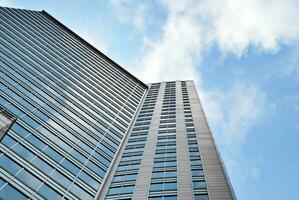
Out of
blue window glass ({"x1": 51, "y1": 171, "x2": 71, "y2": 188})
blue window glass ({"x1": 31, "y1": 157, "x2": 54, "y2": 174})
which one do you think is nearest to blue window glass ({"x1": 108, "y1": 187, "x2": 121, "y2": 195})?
blue window glass ({"x1": 51, "y1": 171, "x2": 71, "y2": 188})

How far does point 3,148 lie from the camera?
30016mm

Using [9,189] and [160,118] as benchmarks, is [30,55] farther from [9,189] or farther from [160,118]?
[9,189]

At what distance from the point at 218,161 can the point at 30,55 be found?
33.6 m

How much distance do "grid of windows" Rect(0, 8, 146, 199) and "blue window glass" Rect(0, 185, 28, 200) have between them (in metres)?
A: 0.09

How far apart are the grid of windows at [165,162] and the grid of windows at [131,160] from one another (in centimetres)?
206

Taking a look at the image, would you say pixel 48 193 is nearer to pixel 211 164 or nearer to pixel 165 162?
pixel 165 162

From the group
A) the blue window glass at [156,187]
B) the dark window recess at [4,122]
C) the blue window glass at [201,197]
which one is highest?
the blue window glass at [156,187]

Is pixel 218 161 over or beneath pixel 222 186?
over

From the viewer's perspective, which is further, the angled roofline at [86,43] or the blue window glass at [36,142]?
the angled roofline at [86,43]

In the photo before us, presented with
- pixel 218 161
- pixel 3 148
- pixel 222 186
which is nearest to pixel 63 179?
pixel 3 148

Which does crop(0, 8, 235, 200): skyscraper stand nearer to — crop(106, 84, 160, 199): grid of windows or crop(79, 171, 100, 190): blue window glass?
crop(79, 171, 100, 190): blue window glass

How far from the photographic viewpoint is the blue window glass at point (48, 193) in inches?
1143

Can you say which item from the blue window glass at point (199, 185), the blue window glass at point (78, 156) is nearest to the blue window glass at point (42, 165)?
the blue window glass at point (78, 156)

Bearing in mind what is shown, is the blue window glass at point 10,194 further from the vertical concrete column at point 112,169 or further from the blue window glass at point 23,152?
the vertical concrete column at point 112,169
